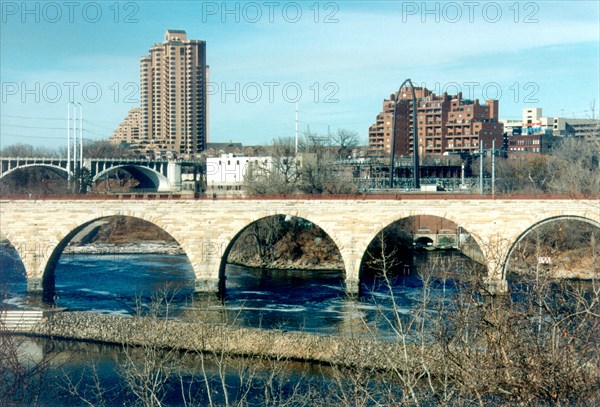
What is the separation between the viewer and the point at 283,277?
34875 mm

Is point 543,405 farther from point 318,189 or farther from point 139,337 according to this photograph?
point 318,189

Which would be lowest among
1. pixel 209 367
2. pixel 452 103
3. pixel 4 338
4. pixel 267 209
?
pixel 209 367

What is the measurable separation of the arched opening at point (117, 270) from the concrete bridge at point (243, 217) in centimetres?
65

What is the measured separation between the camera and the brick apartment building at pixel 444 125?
7181 centimetres

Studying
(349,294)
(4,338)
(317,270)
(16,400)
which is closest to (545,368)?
(16,400)

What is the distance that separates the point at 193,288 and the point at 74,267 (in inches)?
358

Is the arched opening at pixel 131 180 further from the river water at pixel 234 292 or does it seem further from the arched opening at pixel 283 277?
the river water at pixel 234 292

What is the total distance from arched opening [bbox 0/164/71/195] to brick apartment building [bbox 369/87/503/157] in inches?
1146

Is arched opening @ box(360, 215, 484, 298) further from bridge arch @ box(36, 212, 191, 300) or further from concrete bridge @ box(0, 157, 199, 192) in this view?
concrete bridge @ box(0, 157, 199, 192)

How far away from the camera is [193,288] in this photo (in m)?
29.9

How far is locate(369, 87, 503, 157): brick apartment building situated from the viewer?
71812 millimetres

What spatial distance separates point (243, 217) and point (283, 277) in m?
6.55

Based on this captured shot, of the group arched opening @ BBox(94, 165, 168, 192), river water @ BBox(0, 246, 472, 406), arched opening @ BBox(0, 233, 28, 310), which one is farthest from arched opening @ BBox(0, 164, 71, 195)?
river water @ BBox(0, 246, 472, 406)

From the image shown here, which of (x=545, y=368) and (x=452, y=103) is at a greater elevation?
(x=452, y=103)
